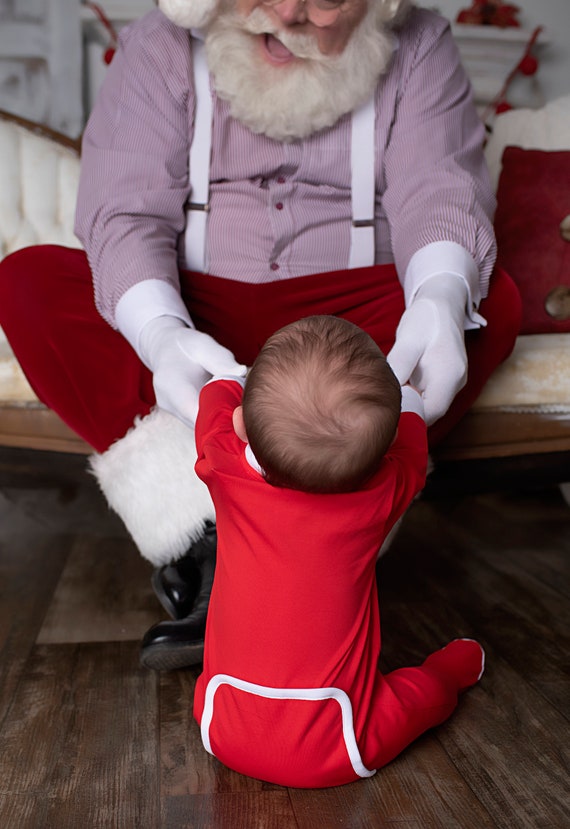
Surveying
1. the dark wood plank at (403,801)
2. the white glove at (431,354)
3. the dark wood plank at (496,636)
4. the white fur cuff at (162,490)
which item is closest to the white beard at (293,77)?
the white glove at (431,354)

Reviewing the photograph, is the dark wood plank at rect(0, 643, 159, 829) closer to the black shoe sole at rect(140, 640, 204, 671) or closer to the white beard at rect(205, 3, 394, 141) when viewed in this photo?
the black shoe sole at rect(140, 640, 204, 671)

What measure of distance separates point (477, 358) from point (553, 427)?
0.28 m

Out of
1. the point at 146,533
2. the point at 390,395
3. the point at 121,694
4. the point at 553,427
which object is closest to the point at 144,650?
the point at 121,694

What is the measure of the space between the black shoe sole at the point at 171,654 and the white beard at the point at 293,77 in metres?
0.84

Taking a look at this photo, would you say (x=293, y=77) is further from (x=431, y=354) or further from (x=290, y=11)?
(x=431, y=354)

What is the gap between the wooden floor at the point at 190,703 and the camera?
827mm

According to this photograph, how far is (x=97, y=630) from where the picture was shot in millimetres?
1286

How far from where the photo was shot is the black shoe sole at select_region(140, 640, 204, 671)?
1.08 metres

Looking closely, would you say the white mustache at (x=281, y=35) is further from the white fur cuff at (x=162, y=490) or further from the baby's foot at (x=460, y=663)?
the baby's foot at (x=460, y=663)

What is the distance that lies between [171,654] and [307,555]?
0.36 metres

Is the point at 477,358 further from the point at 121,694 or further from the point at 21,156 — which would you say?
the point at 21,156

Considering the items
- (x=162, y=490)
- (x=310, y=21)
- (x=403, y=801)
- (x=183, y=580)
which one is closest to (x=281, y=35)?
(x=310, y=21)

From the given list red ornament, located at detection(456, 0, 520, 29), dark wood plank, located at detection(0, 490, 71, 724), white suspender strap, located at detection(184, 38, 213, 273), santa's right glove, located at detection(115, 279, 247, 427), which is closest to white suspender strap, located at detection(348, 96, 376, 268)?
white suspender strap, located at detection(184, 38, 213, 273)

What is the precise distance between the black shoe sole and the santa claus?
79mm
